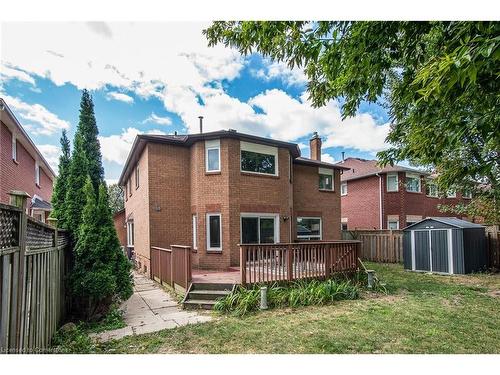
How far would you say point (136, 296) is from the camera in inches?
316

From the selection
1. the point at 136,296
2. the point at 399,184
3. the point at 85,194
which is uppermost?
the point at 399,184

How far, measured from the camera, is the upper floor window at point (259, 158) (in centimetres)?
1133

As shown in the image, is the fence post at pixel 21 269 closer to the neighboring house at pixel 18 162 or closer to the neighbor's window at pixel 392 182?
the neighboring house at pixel 18 162

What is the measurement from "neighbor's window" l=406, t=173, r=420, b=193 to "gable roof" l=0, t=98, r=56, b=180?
69.3ft

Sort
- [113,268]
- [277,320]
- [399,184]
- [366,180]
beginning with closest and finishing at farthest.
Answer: [277,320] → [113,268] → [399,184] → [366,180]

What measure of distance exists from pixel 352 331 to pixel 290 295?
2002 mm

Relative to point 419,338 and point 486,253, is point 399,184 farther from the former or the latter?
point 419,338

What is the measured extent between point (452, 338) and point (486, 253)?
384 inches

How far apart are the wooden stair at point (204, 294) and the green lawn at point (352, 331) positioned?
915mm

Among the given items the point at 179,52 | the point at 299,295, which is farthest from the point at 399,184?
the point at 179,52

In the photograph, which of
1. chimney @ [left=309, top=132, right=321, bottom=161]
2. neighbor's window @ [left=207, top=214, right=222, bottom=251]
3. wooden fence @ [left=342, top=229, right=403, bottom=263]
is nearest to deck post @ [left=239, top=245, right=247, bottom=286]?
neighbor's window @ [left=207, top=214, right=222, bottom=251]

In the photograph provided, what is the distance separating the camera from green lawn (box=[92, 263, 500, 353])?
438 centimetres

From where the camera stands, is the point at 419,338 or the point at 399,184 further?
the point at 399,184

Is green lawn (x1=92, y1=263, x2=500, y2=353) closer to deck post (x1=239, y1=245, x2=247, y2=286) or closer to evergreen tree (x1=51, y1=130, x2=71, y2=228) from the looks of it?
deck post (x1=239, y1=245, x2=247, y2=286)
